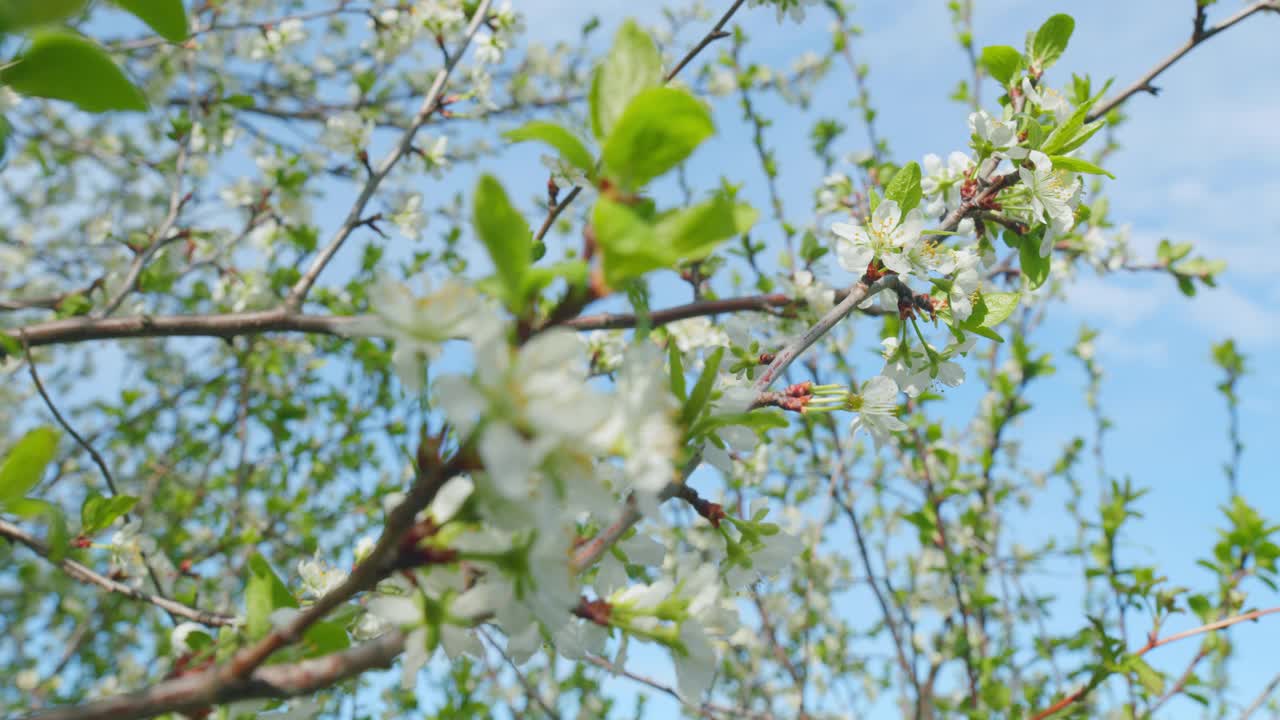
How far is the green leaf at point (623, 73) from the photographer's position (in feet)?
2.58

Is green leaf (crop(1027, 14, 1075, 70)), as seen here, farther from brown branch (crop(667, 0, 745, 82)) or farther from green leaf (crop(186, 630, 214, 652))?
green leaf (crop(186, 630, 214, 652))

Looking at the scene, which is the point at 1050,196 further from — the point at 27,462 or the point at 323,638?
the point at 27,462

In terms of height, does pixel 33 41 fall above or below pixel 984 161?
below

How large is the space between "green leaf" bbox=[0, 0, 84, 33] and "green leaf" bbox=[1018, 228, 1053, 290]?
1.43 m

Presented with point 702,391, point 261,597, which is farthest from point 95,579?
point 702,391

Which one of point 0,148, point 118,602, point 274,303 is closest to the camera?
point 0,148

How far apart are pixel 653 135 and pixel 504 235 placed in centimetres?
17

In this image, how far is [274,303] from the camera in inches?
151

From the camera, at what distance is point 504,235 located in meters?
0.69

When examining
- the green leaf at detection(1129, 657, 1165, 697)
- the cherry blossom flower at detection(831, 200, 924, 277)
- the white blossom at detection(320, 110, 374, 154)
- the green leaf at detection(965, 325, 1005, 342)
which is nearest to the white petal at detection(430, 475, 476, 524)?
the cherry blossom flower at detection(831, 200, 924, 277)

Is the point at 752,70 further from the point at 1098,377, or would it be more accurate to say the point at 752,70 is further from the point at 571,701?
the point at 571,701

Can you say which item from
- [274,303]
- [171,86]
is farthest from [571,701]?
[171,86]

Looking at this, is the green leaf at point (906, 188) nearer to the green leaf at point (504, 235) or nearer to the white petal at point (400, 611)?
the green leaf at point (504, 235)

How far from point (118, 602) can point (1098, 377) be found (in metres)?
5.69
